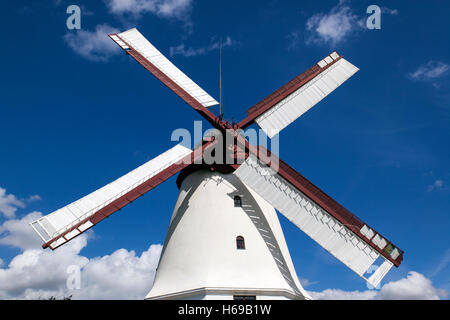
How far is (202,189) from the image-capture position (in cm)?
1808

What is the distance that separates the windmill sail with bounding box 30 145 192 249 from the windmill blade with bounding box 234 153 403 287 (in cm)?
379

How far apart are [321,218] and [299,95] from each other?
281 inches

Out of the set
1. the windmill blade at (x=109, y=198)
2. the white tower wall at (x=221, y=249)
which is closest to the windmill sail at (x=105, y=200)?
the windmill blade at (x=109, y=198)

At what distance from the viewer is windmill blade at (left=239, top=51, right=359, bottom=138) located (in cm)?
1904

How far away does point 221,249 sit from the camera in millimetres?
16109

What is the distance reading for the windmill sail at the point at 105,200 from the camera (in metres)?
Result: 15.1

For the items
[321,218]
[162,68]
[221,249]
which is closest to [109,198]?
[221,249]

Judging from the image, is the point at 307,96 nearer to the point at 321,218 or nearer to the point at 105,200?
the point at 321,218

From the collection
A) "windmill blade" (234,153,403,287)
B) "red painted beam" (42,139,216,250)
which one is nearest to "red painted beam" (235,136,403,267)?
"windmill blade" (234,153,403,287)

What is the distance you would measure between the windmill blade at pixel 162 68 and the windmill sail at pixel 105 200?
9.80ft

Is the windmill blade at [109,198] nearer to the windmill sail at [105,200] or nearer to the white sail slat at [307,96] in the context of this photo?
the windmill sail at [105,200]
